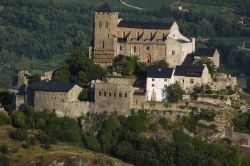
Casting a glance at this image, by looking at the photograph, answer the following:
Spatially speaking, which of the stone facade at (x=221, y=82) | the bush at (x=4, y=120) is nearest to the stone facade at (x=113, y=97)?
the bush at (x=4, y=120)

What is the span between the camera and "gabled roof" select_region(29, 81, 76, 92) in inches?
3665

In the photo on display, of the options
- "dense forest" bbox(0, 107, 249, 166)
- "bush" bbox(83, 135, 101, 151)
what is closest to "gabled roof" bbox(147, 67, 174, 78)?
"dense forest" bbox(0, 107, 249, 166)

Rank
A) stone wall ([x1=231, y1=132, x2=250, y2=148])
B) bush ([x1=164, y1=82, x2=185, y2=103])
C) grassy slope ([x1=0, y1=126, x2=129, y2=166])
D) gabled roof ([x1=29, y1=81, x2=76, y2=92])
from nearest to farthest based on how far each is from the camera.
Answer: grassy slope ([x1=0, y1=126, x2=129, y2=166]) → bush ([x1=164, y1=82, x2=185, y2=103]) → stone wall ([x1=231, y1=132, x2=250, y2=148]) → gabled roof ([x1=29, y1=81, x2=76, y2=92])

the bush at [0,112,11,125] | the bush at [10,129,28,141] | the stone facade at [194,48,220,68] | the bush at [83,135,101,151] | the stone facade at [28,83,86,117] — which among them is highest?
the stone facade at [194,48,220,68]

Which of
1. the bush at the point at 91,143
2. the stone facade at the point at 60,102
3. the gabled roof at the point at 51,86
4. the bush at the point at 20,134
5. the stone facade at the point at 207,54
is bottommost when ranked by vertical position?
the bush at the point at 91,143

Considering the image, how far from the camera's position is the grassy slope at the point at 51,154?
295ft

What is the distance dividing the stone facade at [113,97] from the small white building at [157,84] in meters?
1.52

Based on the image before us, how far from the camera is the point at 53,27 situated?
170 m

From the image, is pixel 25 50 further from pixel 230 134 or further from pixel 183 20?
pixel 230 134

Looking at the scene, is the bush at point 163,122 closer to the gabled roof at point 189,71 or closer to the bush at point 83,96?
the gabled roof at point 189,71

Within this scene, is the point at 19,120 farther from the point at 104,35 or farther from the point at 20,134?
the point at 104,35

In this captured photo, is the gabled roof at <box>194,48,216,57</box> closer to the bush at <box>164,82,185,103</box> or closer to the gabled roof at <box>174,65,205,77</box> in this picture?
the gabled roof at <box>174,65,205,77</box>

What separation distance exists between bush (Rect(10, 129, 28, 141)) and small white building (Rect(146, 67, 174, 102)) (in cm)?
936

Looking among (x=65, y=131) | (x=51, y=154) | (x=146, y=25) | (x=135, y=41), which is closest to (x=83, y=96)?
(x=65, y=131)
